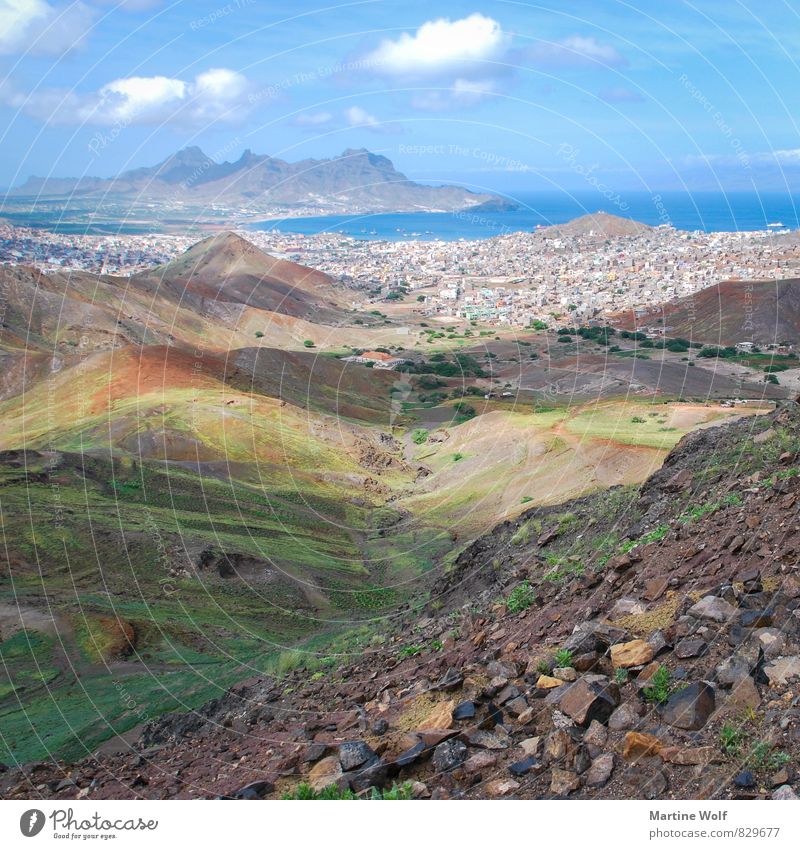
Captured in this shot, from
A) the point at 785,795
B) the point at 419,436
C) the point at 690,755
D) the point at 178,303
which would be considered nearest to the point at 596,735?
the point at 690,755

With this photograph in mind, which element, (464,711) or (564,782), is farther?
(464,711)

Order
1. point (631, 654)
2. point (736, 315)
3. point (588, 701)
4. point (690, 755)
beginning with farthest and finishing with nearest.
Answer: point (736, 315) → point (631, 654) → point (588, 701) → point (690, 755)

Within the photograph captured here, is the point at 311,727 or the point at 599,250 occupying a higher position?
the point at 599,250

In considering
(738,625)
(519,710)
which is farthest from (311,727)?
(738,625)

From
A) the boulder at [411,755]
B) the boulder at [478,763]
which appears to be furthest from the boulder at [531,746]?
the boulder at [411,755]

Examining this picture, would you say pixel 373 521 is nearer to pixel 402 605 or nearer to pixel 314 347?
pixel 402 605

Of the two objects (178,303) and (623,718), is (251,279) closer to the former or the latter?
(178,303)

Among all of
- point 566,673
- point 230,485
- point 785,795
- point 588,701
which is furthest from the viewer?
point 230,485
